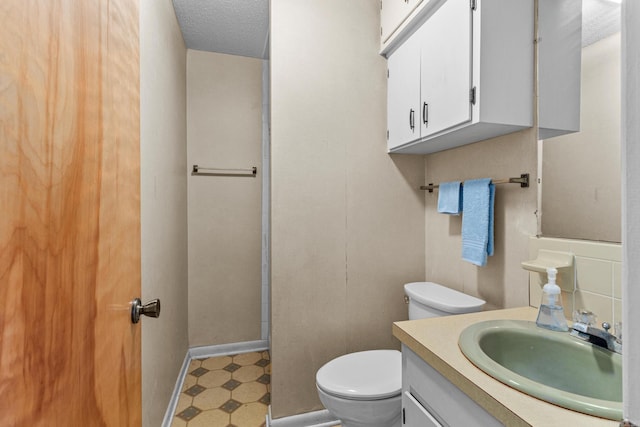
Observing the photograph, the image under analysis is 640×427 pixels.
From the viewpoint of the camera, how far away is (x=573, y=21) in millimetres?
1163

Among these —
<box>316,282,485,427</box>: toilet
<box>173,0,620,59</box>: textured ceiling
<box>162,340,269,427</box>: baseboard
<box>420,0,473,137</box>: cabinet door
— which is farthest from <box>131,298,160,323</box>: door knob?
<box>173,0,620,59</box>: textured ceiling

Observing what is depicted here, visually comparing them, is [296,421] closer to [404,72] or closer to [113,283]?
[113,283]

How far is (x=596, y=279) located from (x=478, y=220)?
1.61 feet

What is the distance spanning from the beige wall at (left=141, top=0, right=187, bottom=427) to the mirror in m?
1.64

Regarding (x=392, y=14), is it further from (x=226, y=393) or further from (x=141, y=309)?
(x=226, y=393)

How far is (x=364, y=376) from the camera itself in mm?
1493

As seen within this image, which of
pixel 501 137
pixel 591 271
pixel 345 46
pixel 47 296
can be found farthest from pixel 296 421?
pixel 345 46

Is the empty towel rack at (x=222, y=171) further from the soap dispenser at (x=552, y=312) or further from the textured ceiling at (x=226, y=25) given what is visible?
the soap dispenser at (x=552, y=312)

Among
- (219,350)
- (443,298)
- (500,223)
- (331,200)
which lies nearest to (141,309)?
(331,200)

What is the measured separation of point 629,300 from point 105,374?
0.83 meters

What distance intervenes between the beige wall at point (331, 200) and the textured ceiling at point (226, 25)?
19.4 inches

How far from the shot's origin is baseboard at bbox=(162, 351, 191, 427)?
1756 millimetres

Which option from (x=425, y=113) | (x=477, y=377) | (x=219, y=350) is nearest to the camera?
(x=477, y=377)

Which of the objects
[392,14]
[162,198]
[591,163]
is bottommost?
[162,198]
